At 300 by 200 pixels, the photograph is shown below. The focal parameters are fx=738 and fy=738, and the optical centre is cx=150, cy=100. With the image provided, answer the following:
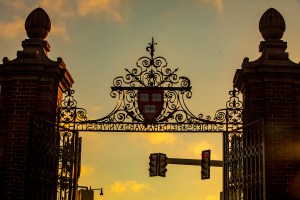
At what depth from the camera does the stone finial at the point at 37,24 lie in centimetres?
1488

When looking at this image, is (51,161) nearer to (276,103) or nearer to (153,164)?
(276,103)

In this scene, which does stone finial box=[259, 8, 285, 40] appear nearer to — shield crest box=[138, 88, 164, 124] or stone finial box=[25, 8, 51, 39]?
shield crest box=[138, 88, 164, 124]

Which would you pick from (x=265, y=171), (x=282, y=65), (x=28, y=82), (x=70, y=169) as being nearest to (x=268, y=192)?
(x=265, y=171)

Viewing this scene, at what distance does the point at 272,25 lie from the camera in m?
14.6

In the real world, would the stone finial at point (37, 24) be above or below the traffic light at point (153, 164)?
above

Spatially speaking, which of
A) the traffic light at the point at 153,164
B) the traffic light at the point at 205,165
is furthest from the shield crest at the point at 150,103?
the traffic light at the point at 153,164

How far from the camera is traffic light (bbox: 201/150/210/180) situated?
20609 millimetres

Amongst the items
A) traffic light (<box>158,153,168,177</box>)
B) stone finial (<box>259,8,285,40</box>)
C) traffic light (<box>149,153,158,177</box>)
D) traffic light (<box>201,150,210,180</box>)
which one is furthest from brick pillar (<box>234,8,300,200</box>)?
traffic light (<box>149,153,158,177</box>)

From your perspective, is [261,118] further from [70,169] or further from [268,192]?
[70,169]

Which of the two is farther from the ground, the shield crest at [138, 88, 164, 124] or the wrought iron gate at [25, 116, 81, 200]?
the shield crest at [138, 88, 164, 124]

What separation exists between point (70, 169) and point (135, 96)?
6.32 ft

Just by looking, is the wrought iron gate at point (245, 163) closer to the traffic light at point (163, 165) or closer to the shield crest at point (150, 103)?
the shield crest at point (150, 103)

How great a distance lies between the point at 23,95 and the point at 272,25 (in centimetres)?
509

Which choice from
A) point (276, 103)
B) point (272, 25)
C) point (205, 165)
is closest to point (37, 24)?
point (272, 25)
